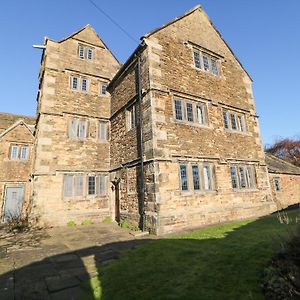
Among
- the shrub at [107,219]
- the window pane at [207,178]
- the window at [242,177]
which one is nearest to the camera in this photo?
the window pane at [207,178]

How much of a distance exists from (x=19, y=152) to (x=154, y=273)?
17.3 meters

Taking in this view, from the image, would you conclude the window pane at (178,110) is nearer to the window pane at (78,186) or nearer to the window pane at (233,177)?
the window pane at (233,177)

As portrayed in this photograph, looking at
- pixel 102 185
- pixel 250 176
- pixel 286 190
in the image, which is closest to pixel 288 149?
pixel 286 190

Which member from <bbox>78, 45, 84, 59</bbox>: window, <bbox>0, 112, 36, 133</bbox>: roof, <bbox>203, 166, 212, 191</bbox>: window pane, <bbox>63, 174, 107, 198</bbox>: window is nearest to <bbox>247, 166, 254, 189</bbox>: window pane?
<bbox>203, 166, 212, 191</bbox>: window pane

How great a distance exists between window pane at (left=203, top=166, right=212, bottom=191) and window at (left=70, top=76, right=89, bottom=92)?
10.3 meters

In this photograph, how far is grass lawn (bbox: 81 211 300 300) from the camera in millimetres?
4293

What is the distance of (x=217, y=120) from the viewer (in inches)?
547

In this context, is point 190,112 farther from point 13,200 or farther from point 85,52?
point 13,200

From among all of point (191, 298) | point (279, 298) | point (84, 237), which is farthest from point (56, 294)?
point (84, 237)

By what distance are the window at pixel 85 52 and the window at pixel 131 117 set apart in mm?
6861

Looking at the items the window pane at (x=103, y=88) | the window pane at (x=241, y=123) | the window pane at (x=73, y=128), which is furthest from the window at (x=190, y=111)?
the window pane at (x=73, y=128)

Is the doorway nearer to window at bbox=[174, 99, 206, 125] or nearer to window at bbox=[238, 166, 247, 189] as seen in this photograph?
window at bbox=[174, 99, 206, 125]

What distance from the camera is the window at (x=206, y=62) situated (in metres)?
14.3

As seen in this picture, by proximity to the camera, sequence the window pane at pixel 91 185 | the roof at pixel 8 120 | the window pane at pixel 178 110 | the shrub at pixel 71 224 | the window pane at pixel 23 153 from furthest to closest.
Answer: the roof at pixel 8 120
the window pane at pixel 23 153
the window pane at pixel 91 185
the shrub at pixel 71 224
the window pane at pixel 178 110
